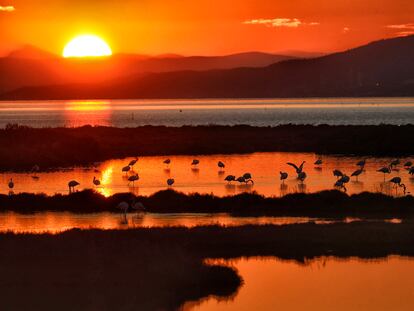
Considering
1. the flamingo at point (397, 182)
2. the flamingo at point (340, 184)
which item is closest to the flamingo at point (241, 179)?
the flamingo at point (340, 184)

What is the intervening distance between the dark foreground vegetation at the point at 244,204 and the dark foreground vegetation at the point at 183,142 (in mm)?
16824

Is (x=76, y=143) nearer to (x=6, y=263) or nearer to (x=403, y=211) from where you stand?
(x=403, y=211)

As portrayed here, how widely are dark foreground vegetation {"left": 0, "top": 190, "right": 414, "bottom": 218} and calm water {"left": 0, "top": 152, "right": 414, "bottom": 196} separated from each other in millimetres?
4003

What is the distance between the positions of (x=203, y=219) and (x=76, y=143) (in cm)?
2865

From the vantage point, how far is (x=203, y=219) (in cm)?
2719

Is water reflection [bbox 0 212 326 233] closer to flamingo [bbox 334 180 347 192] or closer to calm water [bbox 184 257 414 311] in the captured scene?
calm water [bbox 184 257 414 311]

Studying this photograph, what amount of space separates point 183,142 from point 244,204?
33.3 meters

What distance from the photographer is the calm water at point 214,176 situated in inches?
1393

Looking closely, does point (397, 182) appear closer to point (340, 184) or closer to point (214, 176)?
point (340, 184)

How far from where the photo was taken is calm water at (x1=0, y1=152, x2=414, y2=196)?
35.4m

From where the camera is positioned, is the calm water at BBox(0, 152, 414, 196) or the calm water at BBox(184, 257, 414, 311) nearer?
the calm water at BBox(184, 257, 414, 311)

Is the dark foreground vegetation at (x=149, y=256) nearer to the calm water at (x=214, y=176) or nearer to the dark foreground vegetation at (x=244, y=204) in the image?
the dark foreground vegetation at (x=244, y=204)

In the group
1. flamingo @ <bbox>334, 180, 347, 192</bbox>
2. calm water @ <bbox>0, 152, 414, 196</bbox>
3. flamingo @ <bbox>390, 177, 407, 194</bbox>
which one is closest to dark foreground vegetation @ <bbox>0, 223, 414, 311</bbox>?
flamingo @ <bbox>334, 180, 347, 192</bbox>

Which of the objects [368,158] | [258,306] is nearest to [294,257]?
[258,306]
